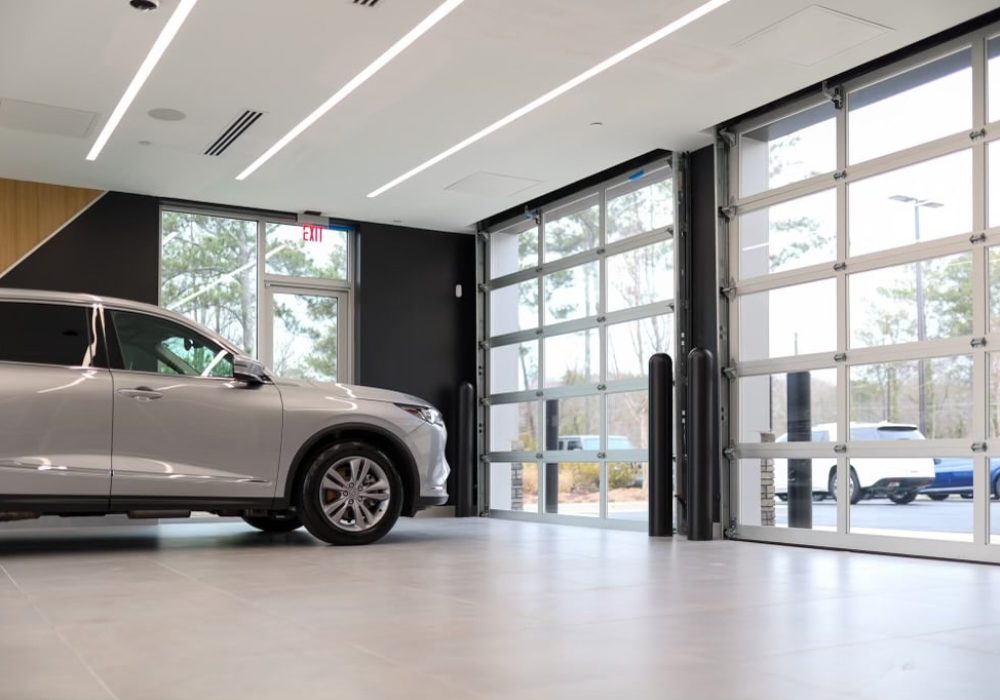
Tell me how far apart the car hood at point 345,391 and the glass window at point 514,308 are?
359cm

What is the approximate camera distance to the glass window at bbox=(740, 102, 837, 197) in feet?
23.5

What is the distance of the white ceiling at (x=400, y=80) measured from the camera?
18.7 feet

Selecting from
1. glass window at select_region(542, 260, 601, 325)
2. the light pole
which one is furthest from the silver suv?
the light pole

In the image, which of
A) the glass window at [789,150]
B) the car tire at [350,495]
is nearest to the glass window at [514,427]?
the glass window at [789,150]

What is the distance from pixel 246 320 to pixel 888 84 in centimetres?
651

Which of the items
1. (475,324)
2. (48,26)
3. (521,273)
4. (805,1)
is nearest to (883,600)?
(805,1)

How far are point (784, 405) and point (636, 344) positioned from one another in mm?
1812

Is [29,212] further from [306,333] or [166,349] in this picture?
[166,349]

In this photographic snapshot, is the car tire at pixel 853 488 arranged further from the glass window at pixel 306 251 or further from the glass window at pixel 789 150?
the glass window at pixel 306 251

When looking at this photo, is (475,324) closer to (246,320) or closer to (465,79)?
(246,320)

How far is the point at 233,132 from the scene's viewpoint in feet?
25.8

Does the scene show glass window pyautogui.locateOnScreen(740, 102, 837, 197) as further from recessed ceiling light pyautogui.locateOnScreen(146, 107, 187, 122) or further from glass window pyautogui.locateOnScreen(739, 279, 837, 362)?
recessed ceiling light pyautogui.locateOnScreen(146, 107, 187, 122)

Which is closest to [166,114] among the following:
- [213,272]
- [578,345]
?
[213,272]

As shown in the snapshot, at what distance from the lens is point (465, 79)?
263 inches
